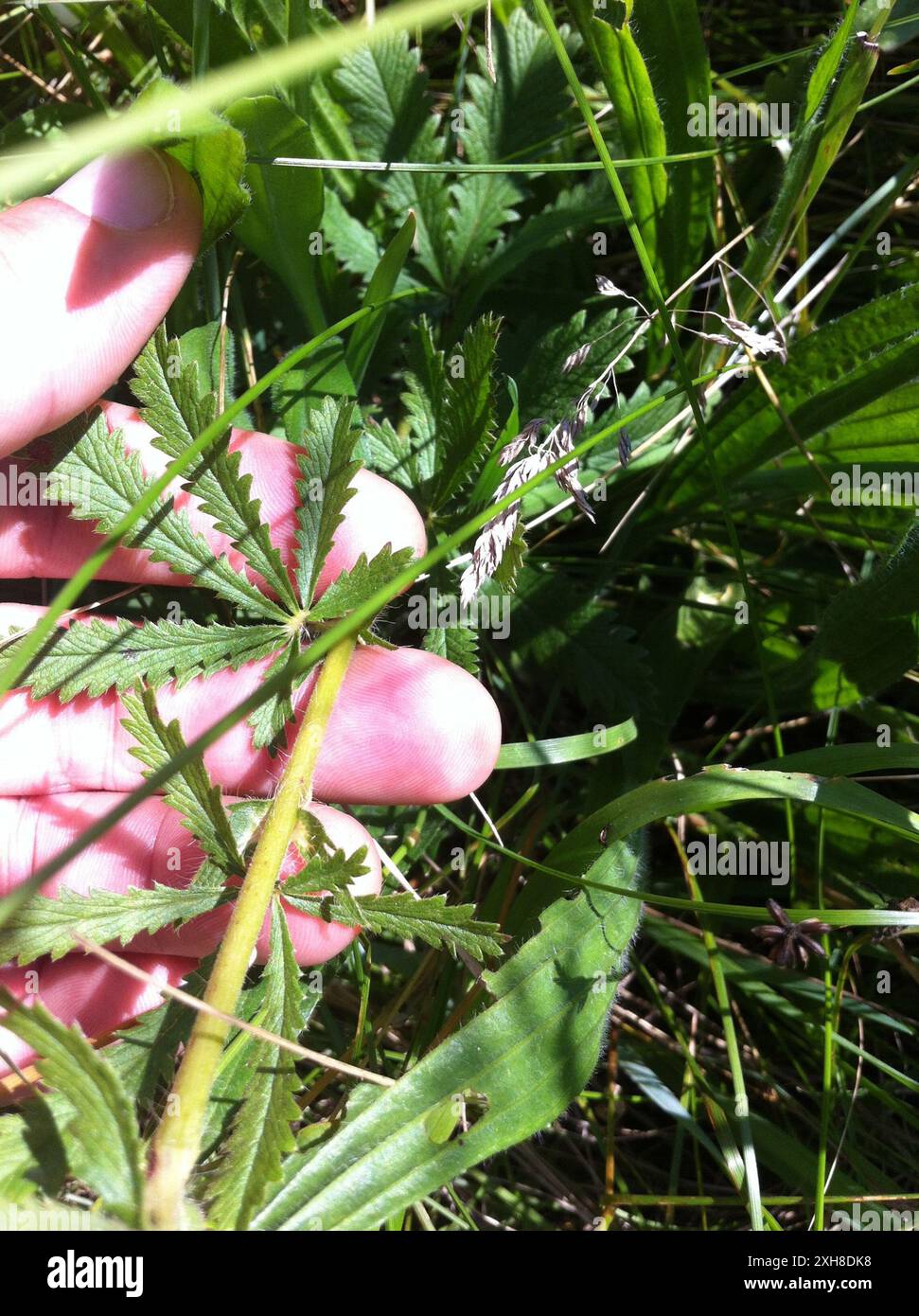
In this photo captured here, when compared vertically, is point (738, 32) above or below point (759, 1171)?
above

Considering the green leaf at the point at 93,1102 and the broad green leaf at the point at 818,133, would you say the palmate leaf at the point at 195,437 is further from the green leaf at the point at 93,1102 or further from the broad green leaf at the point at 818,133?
the broad green leaf at the point at 818,133

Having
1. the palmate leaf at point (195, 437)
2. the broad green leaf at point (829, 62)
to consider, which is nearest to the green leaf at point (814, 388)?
the broad green leaf at point (829, 62)

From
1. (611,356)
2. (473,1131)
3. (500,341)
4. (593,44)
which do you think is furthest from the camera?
(500,341)

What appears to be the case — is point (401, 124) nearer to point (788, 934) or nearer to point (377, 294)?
point (377, 294)

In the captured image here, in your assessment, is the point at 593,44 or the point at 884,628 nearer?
the point at 593,44

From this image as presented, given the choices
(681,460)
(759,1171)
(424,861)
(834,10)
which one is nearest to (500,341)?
(681,460)

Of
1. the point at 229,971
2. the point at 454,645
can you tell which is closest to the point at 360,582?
the point at 454,645

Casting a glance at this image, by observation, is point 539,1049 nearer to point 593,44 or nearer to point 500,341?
point 500,341
